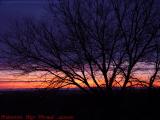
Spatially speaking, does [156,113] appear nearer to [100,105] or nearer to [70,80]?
[100,105]

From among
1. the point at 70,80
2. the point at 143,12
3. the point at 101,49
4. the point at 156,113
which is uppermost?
the point at 143,12

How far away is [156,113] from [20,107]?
47.2 feet

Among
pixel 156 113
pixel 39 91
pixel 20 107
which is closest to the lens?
pixel 39 91

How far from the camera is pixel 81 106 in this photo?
3072 centimetres

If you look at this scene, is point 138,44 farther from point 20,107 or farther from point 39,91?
point 20,107

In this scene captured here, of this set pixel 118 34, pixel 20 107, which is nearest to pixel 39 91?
pixel 118 34

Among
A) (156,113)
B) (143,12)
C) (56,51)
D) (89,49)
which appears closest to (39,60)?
(56,51)

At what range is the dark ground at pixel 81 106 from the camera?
22.0 m

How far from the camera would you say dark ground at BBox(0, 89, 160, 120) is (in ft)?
72.1

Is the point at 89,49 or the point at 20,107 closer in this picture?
the point at 89,49

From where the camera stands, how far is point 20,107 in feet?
117

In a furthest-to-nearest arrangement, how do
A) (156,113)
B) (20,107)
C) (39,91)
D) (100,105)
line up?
(20,107) < (156,113) < (100,105) < (39,91)

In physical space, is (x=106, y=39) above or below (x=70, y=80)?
above

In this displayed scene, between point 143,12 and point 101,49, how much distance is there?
2.69 metres
